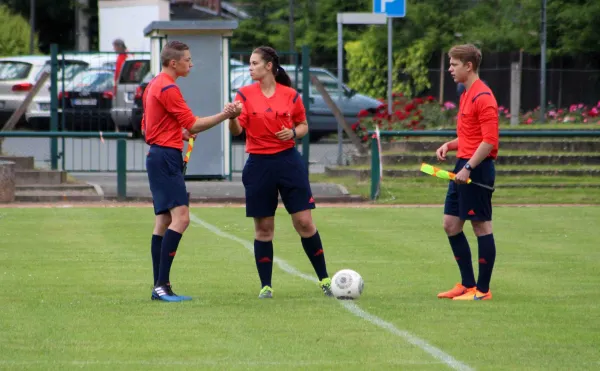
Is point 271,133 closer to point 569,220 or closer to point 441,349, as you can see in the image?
point 441,349

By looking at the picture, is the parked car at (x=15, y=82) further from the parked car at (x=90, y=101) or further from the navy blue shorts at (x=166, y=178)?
the navy blue shorts at (x=166, y=178)

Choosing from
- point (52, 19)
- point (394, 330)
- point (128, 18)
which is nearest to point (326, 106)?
point (128, 18)

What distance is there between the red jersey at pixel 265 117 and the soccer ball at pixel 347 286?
99cm

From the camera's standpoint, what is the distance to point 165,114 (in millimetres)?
9070

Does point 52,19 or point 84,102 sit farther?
point 52,19

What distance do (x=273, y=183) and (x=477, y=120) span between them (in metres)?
1.49

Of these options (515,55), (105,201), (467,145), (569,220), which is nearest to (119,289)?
(467,145)

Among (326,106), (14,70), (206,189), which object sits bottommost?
(206,189)

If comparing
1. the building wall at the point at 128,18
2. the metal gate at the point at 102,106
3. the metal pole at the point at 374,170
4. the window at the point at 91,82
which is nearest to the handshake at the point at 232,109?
the metal pole at the point at 374,170

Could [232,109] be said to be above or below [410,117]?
above

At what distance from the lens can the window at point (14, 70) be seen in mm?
29953

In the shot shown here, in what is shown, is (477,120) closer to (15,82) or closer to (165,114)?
(165,114)

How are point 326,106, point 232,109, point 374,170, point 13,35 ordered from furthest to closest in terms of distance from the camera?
point 13,35
point 326,106
point 374,170
point 232,109

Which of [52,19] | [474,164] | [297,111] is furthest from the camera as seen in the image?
[52,19]
